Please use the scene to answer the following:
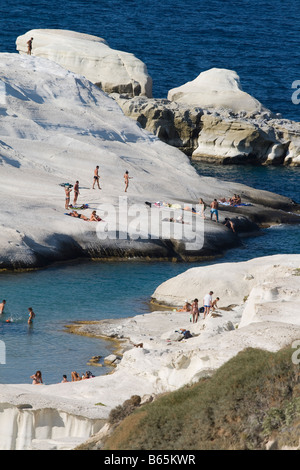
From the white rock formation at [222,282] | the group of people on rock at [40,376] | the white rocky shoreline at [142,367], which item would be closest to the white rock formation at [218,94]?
the white rock formation at [222,282]

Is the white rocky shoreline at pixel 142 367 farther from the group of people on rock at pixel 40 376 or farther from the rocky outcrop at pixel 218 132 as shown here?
the rocky outcrop at pixel 218 132

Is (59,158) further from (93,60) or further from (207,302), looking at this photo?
(93,60)

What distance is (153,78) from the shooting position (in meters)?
119

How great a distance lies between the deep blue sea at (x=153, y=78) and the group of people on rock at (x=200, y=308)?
2265 millimetres

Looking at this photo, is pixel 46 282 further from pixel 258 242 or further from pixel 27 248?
pixel 258 242

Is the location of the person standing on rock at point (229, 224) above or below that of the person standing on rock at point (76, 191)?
below

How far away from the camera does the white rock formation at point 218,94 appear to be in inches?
3765

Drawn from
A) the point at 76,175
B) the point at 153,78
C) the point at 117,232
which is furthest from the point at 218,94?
the point at 117,232

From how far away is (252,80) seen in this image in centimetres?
12400

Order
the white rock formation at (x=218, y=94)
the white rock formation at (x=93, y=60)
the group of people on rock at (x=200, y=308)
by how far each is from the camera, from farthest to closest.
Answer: the white rock formation at (x=218, y=94) < the white rock formation at (x=93, y=60) < the group of people on rock at (x=200, y=308)

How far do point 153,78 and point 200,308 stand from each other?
250 feet

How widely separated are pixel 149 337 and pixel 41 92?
34.8 metres

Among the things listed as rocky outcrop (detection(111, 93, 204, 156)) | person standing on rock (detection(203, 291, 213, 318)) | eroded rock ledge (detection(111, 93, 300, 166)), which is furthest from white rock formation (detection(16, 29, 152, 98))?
person standing on rock (detection(203, 291, 213, 318))
